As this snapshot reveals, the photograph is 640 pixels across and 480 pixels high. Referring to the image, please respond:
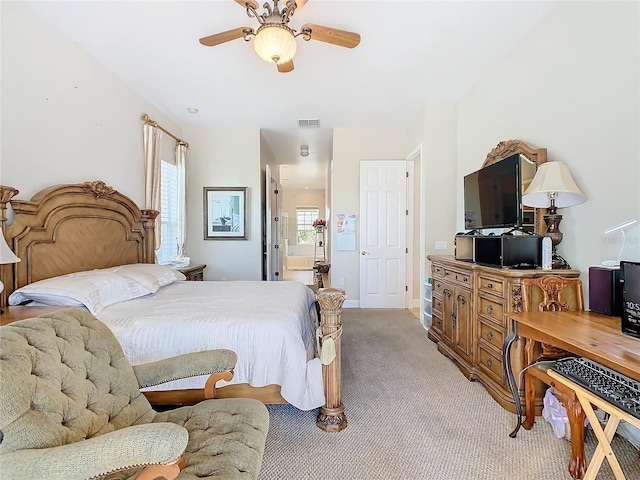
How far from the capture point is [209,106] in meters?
4.07

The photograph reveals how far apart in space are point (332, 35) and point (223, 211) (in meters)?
3.26

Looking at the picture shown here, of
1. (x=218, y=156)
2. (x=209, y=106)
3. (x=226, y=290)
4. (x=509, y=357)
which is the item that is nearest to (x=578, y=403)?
(x=509, y=357)

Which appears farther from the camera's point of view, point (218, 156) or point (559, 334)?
point (218, 156)

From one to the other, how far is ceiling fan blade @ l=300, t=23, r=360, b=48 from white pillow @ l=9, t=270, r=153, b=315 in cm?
222

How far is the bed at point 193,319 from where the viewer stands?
6.08 ft

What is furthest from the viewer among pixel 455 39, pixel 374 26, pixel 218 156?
pixel 218 156

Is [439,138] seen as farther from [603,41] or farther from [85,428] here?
[85,428]

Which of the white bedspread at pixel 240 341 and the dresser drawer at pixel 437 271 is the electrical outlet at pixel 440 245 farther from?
the white bedspread at pixel 240 341

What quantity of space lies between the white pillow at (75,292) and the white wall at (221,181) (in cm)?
267

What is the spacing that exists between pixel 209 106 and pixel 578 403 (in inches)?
175

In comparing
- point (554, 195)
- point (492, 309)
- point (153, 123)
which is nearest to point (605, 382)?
point (492, 309)

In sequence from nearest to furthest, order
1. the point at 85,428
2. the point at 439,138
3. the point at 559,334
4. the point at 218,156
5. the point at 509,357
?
the point at 85,428 → the point at 559,334 → the point at 509,357 → the point at 439,138 → the point at 218,156

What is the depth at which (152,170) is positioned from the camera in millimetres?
3754

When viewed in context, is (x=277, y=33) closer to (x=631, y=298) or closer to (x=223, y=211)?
(x=631, y=298)
